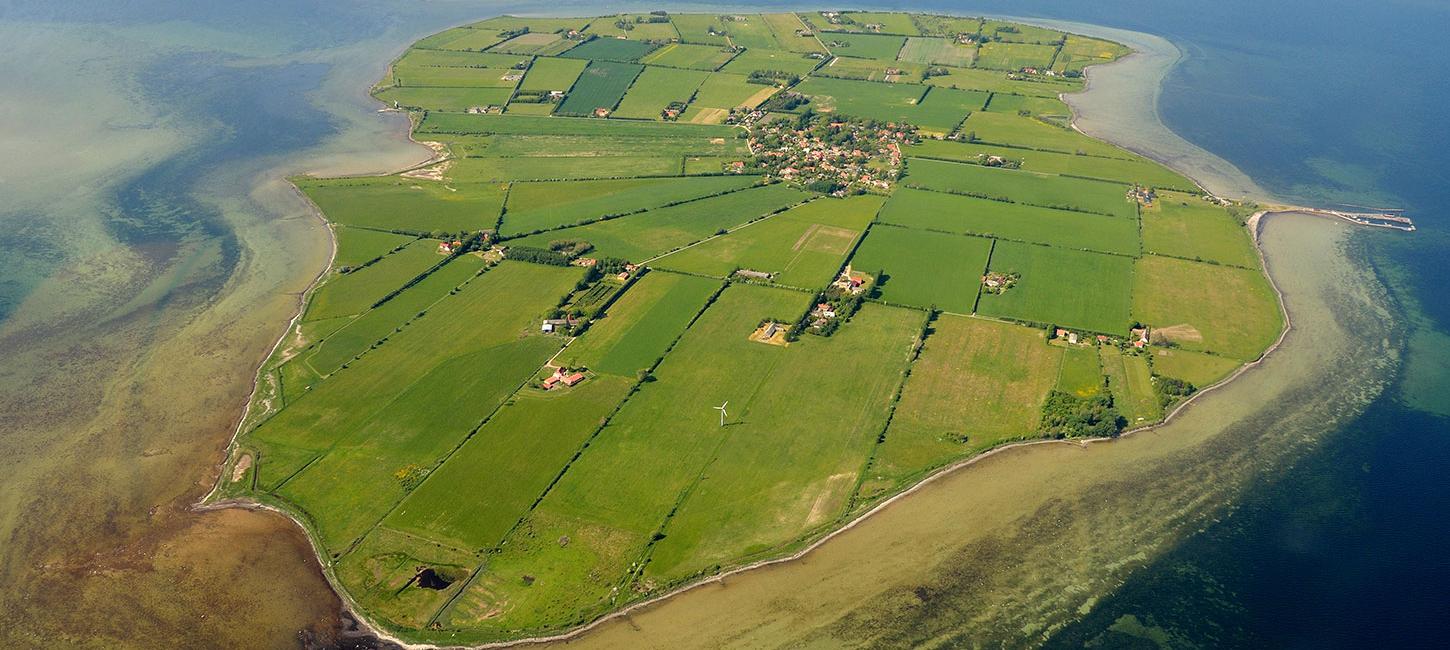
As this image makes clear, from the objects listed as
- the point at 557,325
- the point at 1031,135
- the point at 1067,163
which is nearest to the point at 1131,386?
the point at 557,325

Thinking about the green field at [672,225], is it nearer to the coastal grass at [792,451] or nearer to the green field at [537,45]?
the coastal grass at [792,451]

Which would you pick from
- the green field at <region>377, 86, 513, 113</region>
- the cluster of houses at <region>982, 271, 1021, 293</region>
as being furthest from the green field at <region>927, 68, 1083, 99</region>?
the green field at <region>377, 86, 513, 113</region>

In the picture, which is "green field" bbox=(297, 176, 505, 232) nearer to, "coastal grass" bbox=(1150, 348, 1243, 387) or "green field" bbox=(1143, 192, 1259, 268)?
"coastal grass" bbox=(1150, 348, 1243, 387)

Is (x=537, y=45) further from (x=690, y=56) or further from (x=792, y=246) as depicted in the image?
(x=792, y=246)

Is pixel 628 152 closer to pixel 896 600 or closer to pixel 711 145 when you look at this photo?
pixel 711 145

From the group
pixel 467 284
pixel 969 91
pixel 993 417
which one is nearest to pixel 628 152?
pixel 467 284

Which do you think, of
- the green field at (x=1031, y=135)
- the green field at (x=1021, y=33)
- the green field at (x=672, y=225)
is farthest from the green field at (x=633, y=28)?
the green field at (x=672, y=225)
